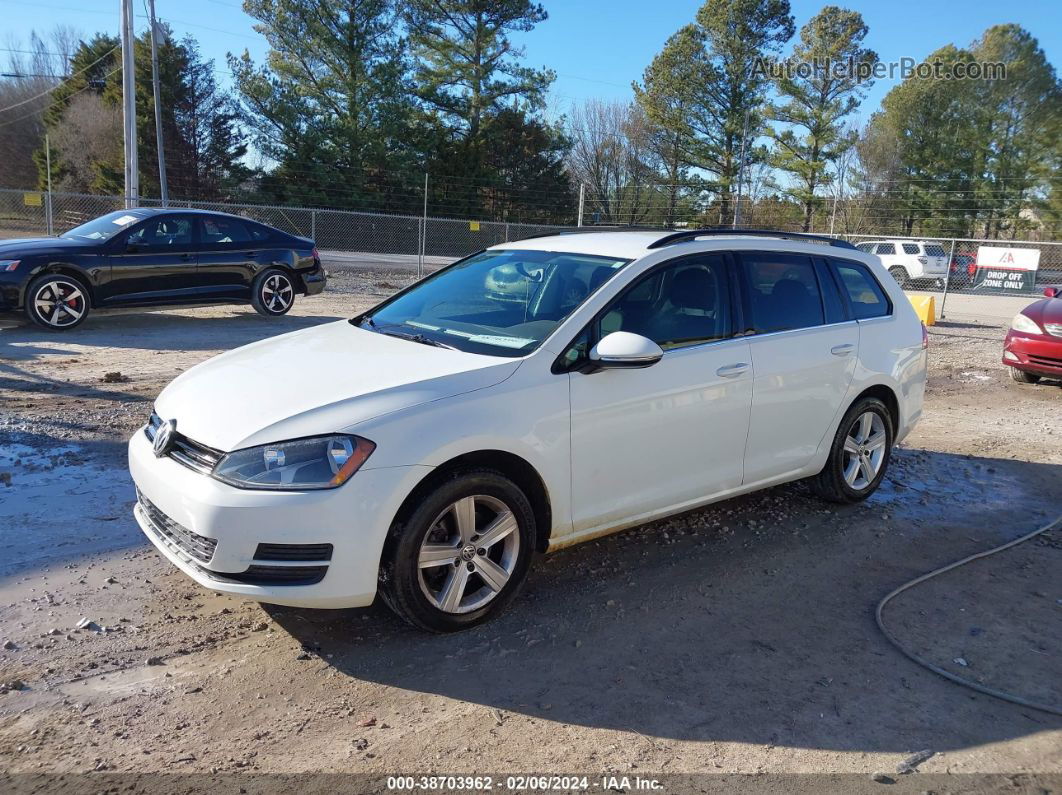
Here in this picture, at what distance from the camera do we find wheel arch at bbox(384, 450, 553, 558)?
339cm

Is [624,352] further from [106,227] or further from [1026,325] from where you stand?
[106,227]

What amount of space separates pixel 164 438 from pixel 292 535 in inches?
33.7

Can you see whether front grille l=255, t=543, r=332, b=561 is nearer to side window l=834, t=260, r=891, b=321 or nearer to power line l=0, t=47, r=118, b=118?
side window l=834, t=260, r=891, b=321

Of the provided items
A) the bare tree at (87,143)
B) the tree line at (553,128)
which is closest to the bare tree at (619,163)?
the tree line at (553,128)

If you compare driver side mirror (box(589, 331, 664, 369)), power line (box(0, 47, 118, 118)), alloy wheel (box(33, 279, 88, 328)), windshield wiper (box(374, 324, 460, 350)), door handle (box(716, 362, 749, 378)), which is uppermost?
power line (box(0, 47, 118, 118))

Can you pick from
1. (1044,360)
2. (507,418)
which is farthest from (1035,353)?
(507,418)

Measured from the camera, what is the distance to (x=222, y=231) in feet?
38.3

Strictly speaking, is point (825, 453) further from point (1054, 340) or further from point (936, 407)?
point (1054, 340)

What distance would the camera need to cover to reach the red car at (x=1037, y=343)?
382 inches

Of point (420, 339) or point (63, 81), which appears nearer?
point (420, 339)

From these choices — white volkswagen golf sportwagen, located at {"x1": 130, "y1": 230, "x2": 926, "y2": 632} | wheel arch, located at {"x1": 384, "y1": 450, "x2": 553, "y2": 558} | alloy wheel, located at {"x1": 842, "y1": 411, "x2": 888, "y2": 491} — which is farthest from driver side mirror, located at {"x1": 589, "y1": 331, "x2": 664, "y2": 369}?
alloy wheel, located at {"x1": 842, "y1": 411, "x2": 888, "y2": 491}

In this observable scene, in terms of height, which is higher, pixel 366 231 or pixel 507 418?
pixel 366 231

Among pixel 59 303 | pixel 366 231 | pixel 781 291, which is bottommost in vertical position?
pixel 59 303

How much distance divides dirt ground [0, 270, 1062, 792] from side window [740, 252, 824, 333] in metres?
1.27
